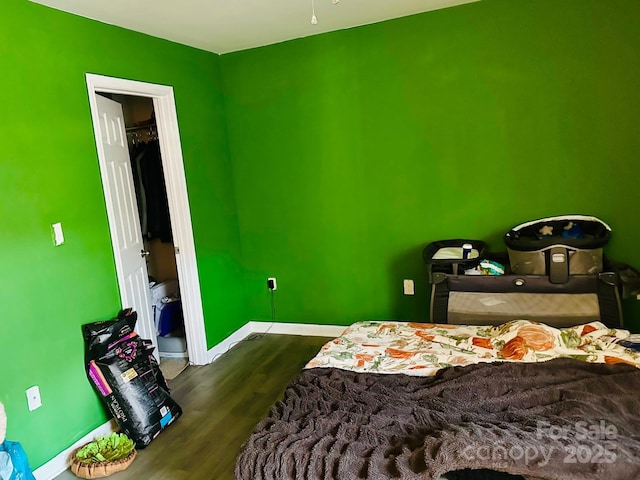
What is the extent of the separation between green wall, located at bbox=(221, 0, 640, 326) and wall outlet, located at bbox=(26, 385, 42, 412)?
2.02 m

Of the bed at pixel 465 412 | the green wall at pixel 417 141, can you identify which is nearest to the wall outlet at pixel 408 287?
the green wall at pixel 417 141

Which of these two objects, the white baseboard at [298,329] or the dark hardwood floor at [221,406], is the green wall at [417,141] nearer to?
the white baseboard at [298,329]

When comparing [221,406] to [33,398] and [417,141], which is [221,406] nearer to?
[33,398]

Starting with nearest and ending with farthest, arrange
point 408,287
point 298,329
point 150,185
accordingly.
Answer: point 408,287
point 150,185
point 298,329

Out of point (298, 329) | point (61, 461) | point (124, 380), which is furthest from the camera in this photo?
point (298, 329)

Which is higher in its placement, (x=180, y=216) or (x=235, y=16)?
(x=235, y=16)

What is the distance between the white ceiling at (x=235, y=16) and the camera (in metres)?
2.62

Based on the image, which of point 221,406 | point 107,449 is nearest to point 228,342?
point 221,406

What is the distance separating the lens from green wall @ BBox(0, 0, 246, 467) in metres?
2.25

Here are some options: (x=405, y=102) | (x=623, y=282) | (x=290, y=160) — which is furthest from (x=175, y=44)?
(x=623, y=282)

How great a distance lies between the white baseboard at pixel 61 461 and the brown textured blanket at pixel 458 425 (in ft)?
4.23

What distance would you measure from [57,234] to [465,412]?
7.32 ft

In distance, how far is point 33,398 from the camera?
232 cm

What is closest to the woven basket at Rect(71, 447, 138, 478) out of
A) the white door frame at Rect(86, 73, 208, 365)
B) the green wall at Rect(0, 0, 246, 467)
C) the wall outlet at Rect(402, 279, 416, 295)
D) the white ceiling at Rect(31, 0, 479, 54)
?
the green wall at Rect(0, 0, 246, 467)
